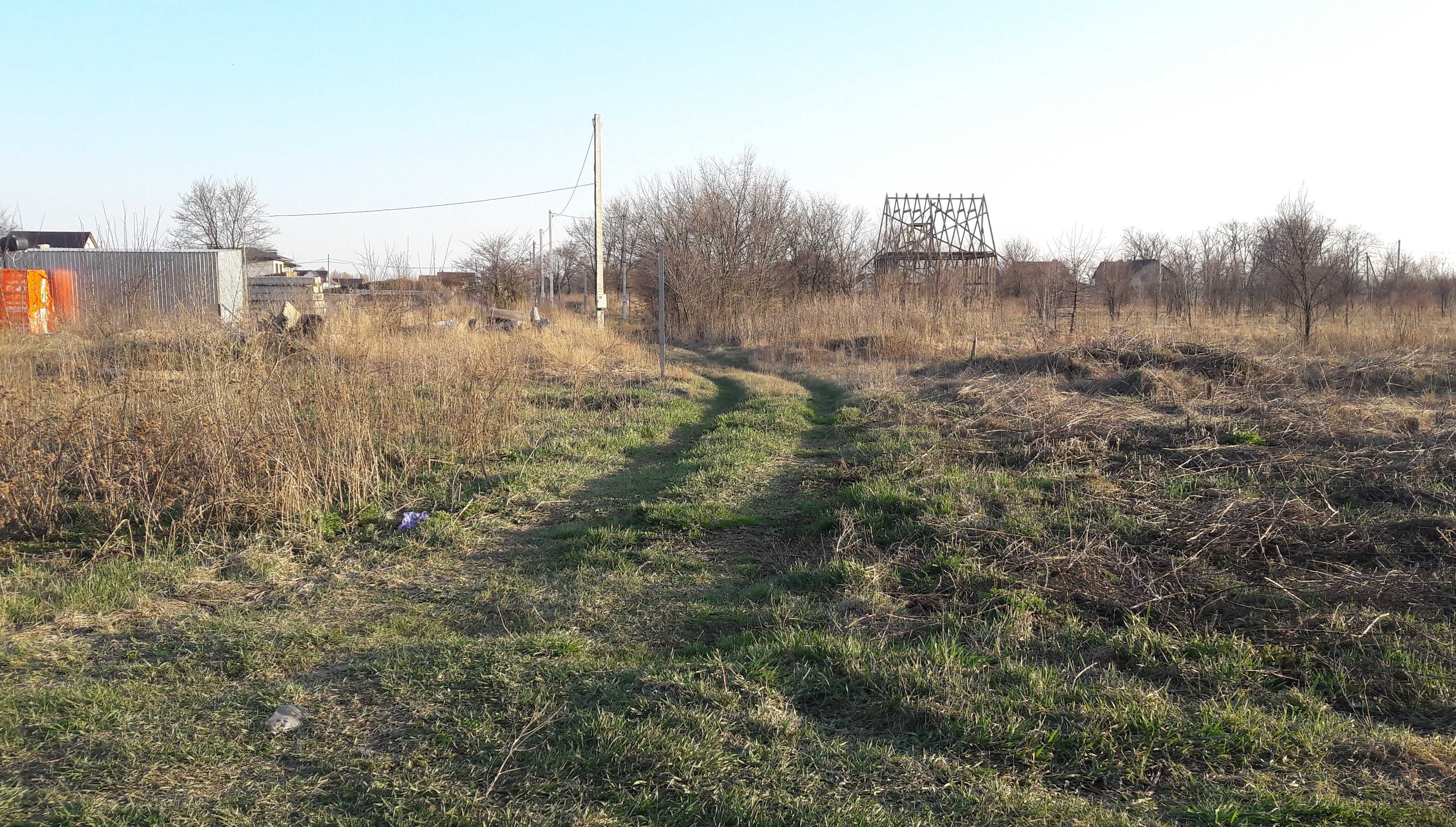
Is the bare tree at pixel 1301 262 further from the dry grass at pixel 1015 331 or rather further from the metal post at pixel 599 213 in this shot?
the metal post at pixel 599 213

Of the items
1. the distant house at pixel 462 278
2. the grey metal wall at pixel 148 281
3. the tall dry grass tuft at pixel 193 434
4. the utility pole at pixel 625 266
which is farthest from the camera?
the utility pole at pixel 625 266

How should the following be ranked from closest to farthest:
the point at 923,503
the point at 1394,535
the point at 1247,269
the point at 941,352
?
1. the point at 1394,535
2. the point at 923,503
3. the point at 941,352
4. the point at 1247,269

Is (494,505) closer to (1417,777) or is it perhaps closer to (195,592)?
(195,592)

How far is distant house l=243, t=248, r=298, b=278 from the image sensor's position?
12.7 metres

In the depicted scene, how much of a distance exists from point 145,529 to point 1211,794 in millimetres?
5967

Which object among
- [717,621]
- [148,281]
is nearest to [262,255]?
[148,281]

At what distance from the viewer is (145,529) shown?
→ 5520mm

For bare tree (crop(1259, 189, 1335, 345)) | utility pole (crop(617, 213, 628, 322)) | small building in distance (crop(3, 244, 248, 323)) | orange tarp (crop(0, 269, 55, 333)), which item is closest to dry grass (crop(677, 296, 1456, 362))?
bare tree (crop(1259, 189, 1335, 345))

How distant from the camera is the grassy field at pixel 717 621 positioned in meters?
2.81

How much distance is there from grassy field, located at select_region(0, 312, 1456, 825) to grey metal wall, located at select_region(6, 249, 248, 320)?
0.65 metres

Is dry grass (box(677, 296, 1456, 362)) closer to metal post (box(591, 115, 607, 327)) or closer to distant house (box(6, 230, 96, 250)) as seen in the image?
metal post (box(591, 115, 607, 327))

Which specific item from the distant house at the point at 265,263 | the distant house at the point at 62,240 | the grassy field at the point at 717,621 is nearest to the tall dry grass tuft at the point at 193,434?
the grassy field at the point at 717,621

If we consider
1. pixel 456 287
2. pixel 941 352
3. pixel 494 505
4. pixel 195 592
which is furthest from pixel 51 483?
pixel 941 352

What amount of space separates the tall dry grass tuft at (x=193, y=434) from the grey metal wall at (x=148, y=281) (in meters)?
0.30
